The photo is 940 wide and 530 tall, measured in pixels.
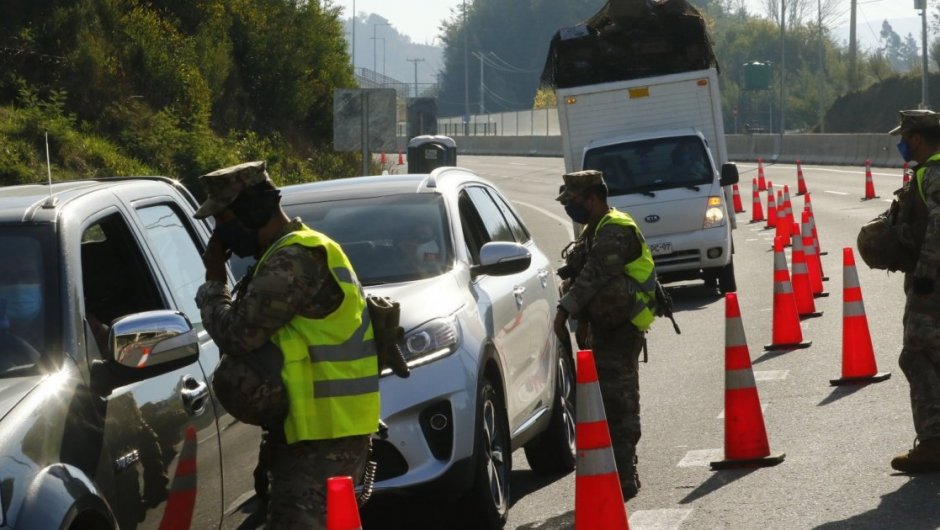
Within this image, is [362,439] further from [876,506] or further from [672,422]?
[672,422]

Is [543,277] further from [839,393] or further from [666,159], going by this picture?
[666,159]

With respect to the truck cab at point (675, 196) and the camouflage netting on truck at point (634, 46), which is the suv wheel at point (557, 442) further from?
the camouflage netting on truck at point (634, 46)

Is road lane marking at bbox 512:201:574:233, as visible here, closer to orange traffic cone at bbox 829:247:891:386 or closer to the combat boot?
orange traffic cone at bbox 829:247:891:386

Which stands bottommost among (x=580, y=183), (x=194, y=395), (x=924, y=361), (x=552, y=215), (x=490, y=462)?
(x=552, y=215)

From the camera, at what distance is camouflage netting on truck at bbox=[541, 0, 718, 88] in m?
22.0

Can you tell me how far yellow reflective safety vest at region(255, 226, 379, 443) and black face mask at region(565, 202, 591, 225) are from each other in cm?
408

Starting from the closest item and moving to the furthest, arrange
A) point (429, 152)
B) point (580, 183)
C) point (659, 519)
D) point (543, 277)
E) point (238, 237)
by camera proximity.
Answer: point (238, 237) < point (659, 519) < point (580, 183) < point (543, 277) < point (429, 152)

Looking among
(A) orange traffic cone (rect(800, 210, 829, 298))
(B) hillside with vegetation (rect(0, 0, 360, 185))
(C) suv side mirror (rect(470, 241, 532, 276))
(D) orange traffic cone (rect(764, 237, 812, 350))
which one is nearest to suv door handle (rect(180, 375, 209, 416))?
(C) suv side mirror (rect(470, 241, 532, 276))

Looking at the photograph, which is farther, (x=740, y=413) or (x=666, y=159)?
(x=666, y=159)

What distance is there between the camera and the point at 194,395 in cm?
508

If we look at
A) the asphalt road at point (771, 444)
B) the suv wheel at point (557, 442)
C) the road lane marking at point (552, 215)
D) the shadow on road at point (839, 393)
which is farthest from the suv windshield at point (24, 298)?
the road lane marking at point (552, 215)

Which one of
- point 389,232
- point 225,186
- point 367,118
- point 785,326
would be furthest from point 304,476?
point 367,118

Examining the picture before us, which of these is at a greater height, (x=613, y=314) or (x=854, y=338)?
(x=613, y=314)

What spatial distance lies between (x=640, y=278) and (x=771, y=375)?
421cm
